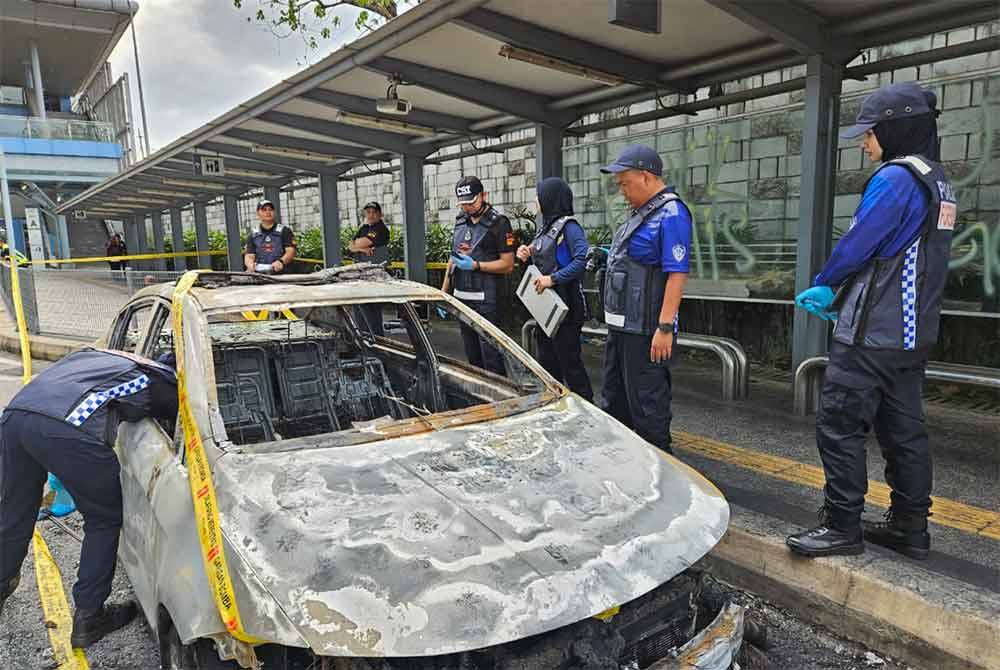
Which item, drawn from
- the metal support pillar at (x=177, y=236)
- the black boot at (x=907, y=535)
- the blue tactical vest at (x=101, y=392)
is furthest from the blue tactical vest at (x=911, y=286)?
the metal support pillar at (x=177, y=236)

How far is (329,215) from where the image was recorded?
34.8ft

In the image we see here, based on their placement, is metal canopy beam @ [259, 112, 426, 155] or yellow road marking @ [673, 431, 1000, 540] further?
metal canopy beam @ [259, 112, 426, 155]

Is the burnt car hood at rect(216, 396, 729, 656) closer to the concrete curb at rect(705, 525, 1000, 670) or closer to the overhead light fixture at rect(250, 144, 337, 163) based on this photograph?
the concrete curb at rect(705, 525, 1000, 670)

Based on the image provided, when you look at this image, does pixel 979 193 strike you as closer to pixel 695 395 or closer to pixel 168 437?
pixel 695 395

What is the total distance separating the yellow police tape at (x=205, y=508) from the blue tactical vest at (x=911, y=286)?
2438 mm

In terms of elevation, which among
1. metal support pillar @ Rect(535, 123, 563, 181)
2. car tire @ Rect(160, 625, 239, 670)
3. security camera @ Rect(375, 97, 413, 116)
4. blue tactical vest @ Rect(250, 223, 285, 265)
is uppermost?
security camera @ Rect(375, 97, 413, 116)

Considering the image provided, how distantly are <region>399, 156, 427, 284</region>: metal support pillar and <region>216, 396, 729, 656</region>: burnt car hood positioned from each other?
6683 millimetres

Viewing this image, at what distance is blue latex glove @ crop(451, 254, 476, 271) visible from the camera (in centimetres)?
520

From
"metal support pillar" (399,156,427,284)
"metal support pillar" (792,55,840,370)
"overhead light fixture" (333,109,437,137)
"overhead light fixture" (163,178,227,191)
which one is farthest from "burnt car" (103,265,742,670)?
"overhead light fixture" (163,178,227,191)

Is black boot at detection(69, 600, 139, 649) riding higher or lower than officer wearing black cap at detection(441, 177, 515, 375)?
lower

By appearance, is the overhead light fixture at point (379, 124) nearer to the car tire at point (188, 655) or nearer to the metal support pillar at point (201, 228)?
the car tire at point (188, 655)

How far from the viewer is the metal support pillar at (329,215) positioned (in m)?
10.5

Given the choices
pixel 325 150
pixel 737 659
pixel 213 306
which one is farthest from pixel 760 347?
pixel 325 150

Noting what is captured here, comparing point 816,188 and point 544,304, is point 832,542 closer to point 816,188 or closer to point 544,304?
point 544,304
